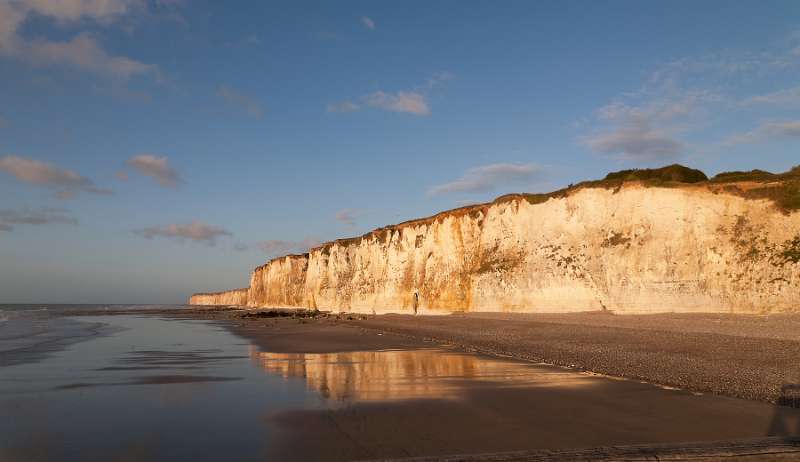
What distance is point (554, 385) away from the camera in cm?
960

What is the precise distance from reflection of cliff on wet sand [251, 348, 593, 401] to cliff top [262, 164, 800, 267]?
19.7 metres

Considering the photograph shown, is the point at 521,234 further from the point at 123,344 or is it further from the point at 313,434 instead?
the point at 313,434

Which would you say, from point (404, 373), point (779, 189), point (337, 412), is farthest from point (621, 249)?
point (337, 412)

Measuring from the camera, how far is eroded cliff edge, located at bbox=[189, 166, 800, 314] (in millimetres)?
24094

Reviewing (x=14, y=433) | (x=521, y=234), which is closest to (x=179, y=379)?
(x=14, y=433)

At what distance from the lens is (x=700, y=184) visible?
2792 centimetres

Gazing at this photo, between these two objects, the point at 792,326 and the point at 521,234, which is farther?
the point at 521,234

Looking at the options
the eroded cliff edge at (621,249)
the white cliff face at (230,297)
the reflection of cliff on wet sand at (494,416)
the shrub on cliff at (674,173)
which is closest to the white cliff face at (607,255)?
the eroded cliff edge at (621,249)

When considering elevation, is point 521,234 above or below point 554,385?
above

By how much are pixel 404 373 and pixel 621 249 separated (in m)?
22.0

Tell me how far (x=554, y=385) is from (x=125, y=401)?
24.8ft

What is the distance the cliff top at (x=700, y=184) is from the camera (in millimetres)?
24703

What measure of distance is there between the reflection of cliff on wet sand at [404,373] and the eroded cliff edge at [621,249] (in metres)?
16.6

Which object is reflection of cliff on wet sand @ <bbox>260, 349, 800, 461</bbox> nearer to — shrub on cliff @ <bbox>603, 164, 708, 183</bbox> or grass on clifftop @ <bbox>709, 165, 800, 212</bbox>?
grass on clifftop @ <bbox>709, 165, 800, 212</bbox>
